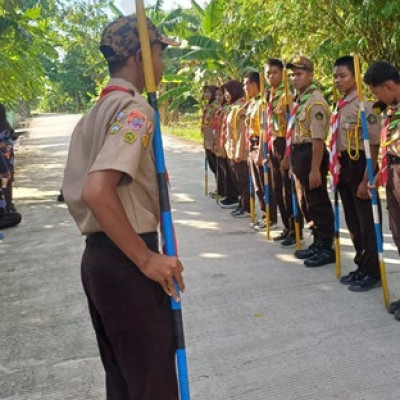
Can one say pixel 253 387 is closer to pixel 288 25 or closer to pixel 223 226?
pixel 223 226

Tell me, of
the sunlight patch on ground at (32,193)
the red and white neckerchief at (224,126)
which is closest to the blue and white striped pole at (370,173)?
the red and white neckerchief at (224,126)

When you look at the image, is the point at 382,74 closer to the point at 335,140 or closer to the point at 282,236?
the point at 335,140

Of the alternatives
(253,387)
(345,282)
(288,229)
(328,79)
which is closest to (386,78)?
(345,282)

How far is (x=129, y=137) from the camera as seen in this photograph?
5.32ft

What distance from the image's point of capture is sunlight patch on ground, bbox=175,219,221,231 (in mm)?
6491

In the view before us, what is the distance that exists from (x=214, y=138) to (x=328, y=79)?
117 inches

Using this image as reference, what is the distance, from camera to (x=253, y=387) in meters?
2.78

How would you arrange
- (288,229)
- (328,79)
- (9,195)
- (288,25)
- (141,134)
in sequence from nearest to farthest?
(141,134) → (288,229) → (9,195) → (288,25) → (328,79)

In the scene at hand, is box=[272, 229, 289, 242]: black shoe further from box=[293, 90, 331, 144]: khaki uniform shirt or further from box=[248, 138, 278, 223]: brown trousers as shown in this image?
box=[293, 90, 331, 144]: khaki uniform shirt

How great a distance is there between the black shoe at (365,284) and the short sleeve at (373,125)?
1.07 m

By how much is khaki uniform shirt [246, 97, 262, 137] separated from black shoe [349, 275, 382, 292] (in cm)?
236

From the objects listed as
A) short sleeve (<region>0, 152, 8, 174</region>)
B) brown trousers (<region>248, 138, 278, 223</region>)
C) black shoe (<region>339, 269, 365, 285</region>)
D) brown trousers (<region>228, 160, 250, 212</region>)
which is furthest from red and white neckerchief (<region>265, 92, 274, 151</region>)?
short sleeve (<region>0, 152, 8, 174</region>)

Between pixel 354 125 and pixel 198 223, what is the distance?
318cm

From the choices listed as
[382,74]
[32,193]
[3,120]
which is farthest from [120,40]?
[32,193]
